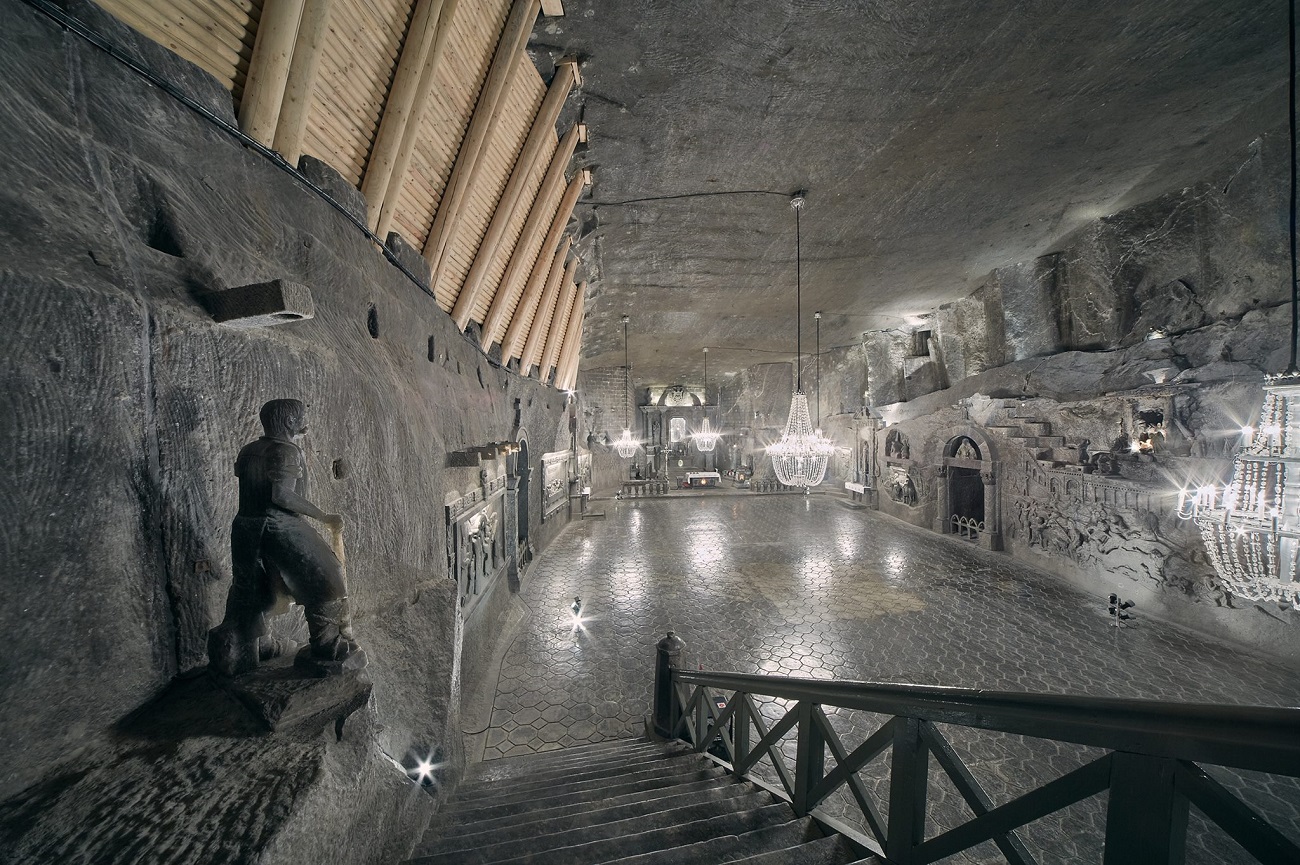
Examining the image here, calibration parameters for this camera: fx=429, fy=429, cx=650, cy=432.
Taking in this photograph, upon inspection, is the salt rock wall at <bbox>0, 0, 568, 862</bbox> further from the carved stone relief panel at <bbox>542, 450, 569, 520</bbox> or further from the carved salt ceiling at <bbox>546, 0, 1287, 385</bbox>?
the carved stone relief panel at <bbox>542, 450, 569, 520</bbox>

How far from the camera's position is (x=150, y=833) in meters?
1.25

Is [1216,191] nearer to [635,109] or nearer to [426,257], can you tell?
[635,109]

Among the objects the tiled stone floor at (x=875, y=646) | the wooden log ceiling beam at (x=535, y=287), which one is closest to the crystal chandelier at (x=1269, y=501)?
the tiled stone floor at (x=875, y=646)

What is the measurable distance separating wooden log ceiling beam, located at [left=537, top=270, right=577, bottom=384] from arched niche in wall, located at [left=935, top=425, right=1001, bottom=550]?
9639 millimetres

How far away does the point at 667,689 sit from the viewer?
3945mm

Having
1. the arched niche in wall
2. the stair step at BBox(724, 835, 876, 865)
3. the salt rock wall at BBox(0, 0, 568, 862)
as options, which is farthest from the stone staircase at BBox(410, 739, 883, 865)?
the arched niche in wall

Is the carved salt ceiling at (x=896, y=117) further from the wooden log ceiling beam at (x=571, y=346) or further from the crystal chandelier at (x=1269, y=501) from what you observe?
the crystal chandelier at (x=1269, y=501)

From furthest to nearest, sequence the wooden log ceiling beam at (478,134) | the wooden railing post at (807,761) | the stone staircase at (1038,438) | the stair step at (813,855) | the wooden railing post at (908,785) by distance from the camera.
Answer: the stone staircase at (1038,438) → the wooden log ceiling beam at (478,134) → the wooden railing post at (807,761) → the stair step at (813,855) → the wooden railing post at (908,785)

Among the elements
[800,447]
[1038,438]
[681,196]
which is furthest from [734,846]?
[1038,438]

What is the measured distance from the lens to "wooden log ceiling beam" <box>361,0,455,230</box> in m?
3.06

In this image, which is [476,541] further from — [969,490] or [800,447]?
[969,490]

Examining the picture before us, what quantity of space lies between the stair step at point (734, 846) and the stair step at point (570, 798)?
89 centimetres

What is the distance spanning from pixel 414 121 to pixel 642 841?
4942 millimetres

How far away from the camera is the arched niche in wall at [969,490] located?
952 centimetres
